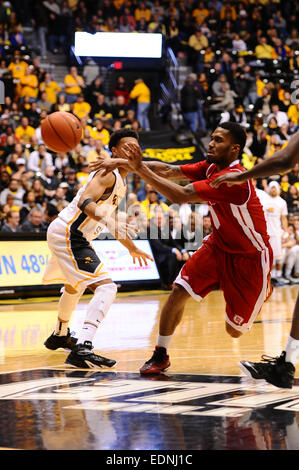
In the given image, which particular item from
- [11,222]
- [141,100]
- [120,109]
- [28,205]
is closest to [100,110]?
[120,109]

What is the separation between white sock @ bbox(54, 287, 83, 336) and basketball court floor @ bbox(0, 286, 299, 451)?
0.77 feet

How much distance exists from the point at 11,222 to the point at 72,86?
660cm

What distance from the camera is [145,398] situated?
4777mm

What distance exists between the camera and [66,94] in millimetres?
18812

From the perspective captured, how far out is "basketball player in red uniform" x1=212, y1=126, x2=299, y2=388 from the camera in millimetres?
4578

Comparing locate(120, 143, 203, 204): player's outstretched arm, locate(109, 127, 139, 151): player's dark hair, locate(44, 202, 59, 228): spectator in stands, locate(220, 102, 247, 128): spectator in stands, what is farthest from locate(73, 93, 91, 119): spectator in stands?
locate(120, 143, 203, 204): player's outstretched arm

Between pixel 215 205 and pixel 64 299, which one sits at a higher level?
pixel 215 205

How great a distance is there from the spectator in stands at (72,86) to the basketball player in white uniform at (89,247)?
483 inches

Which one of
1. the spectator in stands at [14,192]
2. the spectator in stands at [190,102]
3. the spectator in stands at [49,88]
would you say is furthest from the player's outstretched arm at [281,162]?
the spectator in stands at [190,102]

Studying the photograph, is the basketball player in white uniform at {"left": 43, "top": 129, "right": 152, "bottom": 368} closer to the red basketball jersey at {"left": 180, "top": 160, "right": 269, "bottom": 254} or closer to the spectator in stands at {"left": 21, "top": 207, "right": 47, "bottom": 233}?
the red basketball jersey at {"left": 180, "top": 160, "right": 269, "bottom": 254}

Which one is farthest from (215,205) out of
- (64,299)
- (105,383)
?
(64,299)

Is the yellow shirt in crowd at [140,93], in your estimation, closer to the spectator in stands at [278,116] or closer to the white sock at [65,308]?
the spectator in stands at [278,116]

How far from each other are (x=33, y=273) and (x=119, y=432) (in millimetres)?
9299
